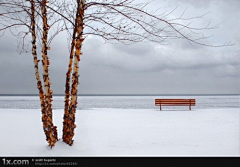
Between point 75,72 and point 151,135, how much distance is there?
12.1ft

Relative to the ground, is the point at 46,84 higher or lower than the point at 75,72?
lower

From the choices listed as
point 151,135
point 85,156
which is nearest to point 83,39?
point 85,156
